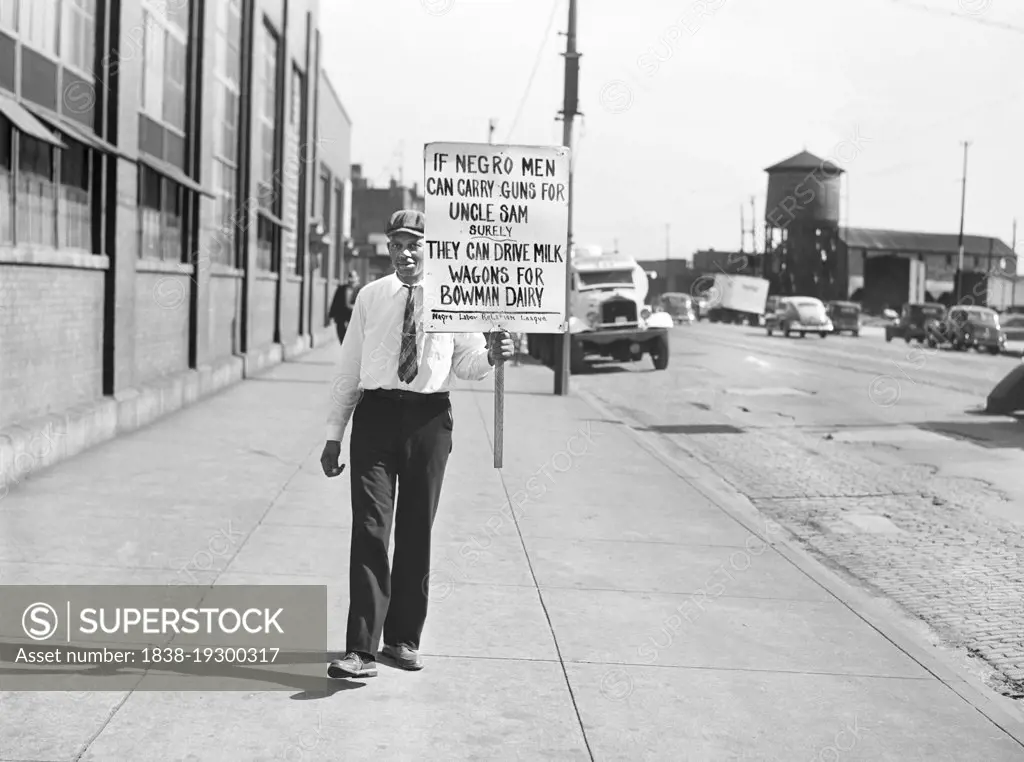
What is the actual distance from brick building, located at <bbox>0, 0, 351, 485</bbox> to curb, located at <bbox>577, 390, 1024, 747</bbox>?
5.51 meters

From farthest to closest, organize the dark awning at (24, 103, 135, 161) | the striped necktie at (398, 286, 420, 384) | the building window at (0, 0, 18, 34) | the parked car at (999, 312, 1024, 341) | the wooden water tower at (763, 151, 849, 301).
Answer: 1. the wooden water tower at (763, 151, 849, 301)
2. the parked car at (999, 312, 1024, 341)
3. the dark awning at (24, 103, 135, 161)
4. the building window at (0, 0, 18, 34)
5. the striped necktie at (398, 286, 420, 384)

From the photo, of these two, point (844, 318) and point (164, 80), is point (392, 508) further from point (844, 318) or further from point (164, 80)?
point (844, 318)

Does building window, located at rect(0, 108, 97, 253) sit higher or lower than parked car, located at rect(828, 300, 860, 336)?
higher

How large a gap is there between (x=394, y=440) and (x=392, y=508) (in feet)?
0.92

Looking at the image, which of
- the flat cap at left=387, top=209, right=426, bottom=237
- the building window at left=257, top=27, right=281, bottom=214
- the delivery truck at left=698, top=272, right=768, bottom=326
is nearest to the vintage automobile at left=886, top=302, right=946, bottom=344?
the delivery truck at left=698, top=272, right=768, bottom=326

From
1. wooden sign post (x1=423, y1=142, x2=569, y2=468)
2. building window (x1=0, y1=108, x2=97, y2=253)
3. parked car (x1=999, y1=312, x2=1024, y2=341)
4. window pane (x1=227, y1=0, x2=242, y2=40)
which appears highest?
window pane (x1=227, y1=0, x2=242, y2=40)

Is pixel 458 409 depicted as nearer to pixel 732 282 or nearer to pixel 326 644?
pixel 326 644

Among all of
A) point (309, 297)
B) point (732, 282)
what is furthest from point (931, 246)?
point (309, 297)

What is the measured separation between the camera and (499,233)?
5.65 meters

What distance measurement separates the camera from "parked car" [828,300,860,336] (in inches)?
A: 2354

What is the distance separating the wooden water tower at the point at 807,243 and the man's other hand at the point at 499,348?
10087 centimetres

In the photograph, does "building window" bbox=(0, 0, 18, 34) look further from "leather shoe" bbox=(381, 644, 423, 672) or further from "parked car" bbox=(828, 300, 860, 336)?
"parked car" bbox=(828, 300, 860, 336)

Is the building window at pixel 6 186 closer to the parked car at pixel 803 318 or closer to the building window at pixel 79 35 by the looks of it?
the building window at pixel 79 35

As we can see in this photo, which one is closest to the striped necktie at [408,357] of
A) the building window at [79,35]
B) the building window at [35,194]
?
the building window at [35,194]
